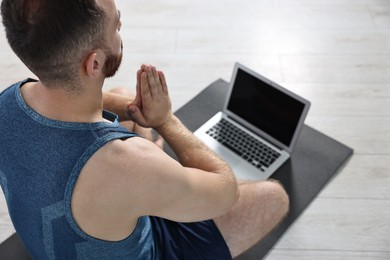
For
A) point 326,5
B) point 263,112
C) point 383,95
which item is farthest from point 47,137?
point 326,5

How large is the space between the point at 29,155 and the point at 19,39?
9.6 inches

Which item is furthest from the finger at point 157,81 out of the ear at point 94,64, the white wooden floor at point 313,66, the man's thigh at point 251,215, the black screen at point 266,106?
the white wooden floor at point 313,66

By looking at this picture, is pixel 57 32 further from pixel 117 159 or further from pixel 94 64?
pixel 117 159

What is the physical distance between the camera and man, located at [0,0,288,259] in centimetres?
93

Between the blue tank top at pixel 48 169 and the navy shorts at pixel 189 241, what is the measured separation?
261 millimetres

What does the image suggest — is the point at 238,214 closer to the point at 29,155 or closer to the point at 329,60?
the point at 29,155

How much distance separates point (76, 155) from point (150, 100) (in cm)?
46

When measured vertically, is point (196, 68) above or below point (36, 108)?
below

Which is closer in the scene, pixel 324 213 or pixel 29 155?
pixel 29 155

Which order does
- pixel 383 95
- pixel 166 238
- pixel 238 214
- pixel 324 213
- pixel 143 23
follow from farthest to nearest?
pixel 143 23, pixel 383 95, pixel 324 213, pixel 238 214, pixel 166 238

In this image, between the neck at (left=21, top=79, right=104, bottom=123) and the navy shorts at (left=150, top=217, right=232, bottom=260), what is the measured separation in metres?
0.48

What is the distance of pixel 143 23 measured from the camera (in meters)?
2.65

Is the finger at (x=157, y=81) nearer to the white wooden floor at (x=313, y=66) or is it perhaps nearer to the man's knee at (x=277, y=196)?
the man's knee at (x=277, y=196)

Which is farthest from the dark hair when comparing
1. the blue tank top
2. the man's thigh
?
the man's thigh
